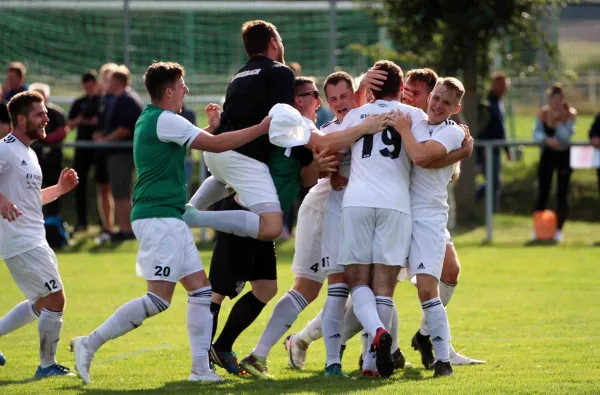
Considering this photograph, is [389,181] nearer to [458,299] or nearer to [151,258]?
[151,258]

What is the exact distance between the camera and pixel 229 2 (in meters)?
20.6

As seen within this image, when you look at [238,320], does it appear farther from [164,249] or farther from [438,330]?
[438,330]

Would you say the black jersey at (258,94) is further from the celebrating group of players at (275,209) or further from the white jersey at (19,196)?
the white jersey at (19,196)

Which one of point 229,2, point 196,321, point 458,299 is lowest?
point 458,299

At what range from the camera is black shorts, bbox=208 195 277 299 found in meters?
7.91

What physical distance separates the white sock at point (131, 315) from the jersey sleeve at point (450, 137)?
6.93 ft

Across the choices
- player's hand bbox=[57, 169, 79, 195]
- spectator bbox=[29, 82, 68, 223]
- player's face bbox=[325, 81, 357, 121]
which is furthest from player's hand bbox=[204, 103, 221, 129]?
spectator bbox=[29, 82, 68, 223]

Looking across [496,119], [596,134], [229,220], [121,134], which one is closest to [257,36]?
[229,220]

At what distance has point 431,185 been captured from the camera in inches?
303

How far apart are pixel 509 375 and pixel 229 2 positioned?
14.4m

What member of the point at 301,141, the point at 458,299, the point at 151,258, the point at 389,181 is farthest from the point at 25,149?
the point at 458,299

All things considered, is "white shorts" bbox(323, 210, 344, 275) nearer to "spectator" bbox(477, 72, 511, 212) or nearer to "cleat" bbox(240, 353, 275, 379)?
"cleat" bbox(240, 353, 275, 379)

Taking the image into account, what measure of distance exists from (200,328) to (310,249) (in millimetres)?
1176

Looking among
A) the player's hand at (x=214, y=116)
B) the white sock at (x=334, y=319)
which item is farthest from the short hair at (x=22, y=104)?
the white sock at (x=334, y=319)
